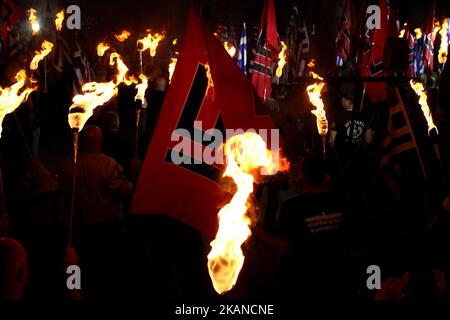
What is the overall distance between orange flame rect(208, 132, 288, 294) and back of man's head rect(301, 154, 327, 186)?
311mm

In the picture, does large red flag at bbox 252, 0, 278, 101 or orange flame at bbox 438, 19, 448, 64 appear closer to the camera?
large red flag at bbox 252, 0, 278, 101

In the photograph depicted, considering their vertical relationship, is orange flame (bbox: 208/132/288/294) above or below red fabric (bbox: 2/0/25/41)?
below

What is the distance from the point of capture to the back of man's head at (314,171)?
15.1 ft

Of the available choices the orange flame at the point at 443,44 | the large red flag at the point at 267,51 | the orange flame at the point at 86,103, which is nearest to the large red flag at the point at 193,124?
the orange flame at the point at 86,103

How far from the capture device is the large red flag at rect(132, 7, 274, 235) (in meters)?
4.55

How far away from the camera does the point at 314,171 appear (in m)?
4.60

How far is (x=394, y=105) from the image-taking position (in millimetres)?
5594

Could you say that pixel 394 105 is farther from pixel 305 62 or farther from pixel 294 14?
pixel 294 14

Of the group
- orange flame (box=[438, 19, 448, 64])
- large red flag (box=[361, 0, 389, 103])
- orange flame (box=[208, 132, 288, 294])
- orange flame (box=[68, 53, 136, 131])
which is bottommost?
orange flame (box=[208, 132, 288, 294])

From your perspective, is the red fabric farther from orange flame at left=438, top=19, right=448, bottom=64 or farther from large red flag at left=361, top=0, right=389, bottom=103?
orange flame at left=438, top=19, right=448, bottom=64

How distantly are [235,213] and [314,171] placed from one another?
0.89 m

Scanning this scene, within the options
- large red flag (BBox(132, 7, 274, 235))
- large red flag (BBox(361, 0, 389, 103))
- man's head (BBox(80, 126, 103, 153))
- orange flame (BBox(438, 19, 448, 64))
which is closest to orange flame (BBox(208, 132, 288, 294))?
large red flag (BBox(132, 7, 274, 235))

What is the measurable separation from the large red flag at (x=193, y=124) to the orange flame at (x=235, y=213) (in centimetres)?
19

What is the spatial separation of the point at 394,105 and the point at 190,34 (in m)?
2.43
